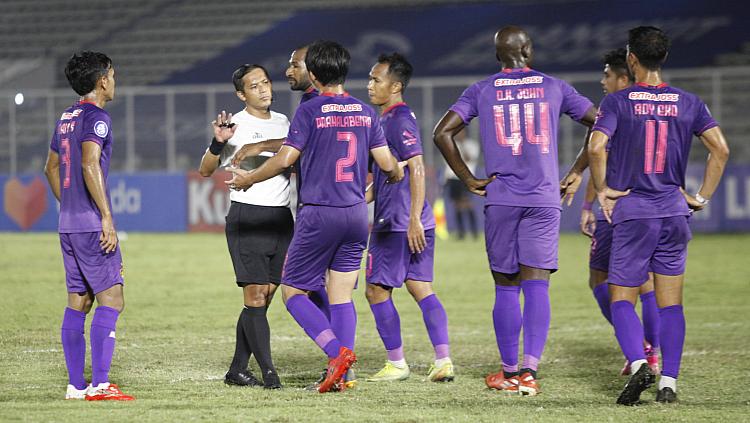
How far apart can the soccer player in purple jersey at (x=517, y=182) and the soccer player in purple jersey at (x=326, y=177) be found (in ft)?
1.87

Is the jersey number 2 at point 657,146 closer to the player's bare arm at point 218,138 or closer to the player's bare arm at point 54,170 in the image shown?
the player's bare arm at point 218,138

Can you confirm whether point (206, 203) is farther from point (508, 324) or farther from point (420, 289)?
point (508, 324)

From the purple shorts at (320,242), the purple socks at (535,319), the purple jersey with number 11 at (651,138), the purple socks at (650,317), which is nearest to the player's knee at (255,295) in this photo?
the purple shorts at (320,242)

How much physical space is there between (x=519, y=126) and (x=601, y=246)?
4.81 ft

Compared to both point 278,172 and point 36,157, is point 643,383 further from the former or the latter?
point 36,157

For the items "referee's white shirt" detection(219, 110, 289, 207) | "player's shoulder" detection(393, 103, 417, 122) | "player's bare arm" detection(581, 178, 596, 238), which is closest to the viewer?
"referee's white shirt" detection(219, 110, 289, 207)

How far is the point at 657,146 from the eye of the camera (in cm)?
626

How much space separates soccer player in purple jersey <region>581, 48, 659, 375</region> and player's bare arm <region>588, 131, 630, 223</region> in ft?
3.55

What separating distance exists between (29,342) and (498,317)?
4071 millimetres

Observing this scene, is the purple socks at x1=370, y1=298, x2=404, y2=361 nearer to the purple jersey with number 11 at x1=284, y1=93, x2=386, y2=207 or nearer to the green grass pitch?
the green grass pitch

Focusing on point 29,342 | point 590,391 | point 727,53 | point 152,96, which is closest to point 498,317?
point 590,391

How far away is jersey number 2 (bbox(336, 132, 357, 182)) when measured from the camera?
6445mm

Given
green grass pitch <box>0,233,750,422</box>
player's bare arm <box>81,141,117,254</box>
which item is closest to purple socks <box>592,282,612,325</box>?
green grass pitch <box>0,233,750,422</box>

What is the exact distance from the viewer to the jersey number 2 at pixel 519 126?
6.63 m
